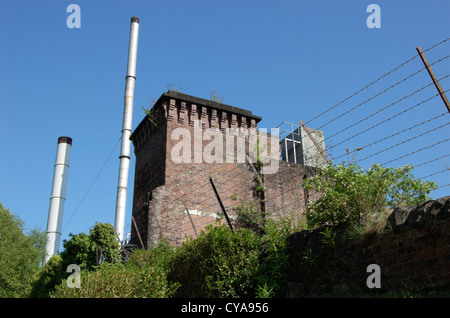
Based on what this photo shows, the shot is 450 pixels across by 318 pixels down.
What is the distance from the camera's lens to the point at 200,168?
15633 mm

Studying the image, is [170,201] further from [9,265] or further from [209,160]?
[9,265]

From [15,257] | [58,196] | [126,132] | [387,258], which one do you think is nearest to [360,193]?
[387,258]

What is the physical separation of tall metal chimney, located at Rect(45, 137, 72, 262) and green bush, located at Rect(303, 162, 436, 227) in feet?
90.4

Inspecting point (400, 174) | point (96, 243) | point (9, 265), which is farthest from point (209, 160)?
point (9, 265)

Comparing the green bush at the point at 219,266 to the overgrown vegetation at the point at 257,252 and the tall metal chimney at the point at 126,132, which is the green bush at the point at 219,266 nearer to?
the overgrown vegetation at the point at 257,252

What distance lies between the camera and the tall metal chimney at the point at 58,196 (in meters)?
31.4

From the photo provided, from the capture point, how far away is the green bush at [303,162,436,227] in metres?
6.93

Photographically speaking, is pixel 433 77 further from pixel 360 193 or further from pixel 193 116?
pixel 193 116

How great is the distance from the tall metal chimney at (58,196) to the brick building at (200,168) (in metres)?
17.8

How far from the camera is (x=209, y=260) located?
27.4 feet

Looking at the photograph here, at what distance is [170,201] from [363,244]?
29.7 feet

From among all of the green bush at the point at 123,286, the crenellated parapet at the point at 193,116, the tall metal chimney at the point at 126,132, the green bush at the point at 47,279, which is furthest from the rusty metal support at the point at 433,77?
the tall metal chimney at the point at 126,132

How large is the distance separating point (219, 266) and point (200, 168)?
25.8ft

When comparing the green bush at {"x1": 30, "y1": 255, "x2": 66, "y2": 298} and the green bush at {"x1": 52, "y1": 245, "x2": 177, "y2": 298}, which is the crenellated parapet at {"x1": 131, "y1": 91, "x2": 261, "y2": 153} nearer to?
the green bush at {"x1": 30, "y1": 255, "x2": 66, "y2": 298}
